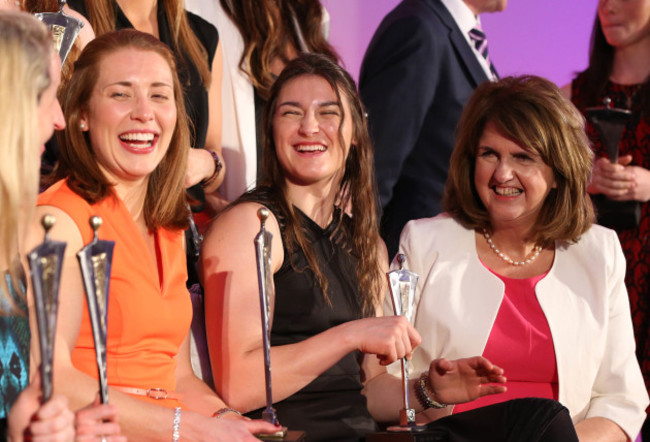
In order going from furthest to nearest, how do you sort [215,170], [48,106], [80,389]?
[215,170]
[80,389]
[48,106]

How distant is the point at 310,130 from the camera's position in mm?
2184

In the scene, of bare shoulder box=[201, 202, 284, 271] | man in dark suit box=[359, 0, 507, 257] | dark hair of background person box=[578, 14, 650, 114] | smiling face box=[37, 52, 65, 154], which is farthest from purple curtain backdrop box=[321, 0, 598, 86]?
smiling face box=[37, 52, 65, 154]

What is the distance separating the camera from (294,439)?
1.58 meters

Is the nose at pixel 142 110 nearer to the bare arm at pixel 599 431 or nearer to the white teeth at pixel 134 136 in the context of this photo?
the white teeth at pixel 134 136

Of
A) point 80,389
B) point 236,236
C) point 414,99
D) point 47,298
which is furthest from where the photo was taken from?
point 414,99

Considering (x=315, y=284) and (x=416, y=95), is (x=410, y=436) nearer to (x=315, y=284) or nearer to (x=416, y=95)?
(x=315, y=284)

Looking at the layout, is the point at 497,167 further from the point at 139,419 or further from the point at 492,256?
the point at 139,419

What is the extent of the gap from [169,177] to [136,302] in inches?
11.8

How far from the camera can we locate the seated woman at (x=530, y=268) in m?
2.29

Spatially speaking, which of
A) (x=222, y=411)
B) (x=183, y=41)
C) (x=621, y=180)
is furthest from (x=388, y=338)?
(x=621, y=180)

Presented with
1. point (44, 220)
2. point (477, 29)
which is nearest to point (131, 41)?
point (44, 220)

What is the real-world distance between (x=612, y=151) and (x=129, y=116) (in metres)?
1.49

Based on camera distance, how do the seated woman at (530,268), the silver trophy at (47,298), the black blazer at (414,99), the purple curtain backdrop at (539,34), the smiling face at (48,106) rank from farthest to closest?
the purple curtain backdrop at (539,34) < the black blazer at (414,99) < the seated woman at (530,268) < the smiling face at (48,106) < the silver trophy at (47,298)

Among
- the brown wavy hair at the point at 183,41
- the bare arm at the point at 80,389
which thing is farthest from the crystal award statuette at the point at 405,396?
the brown wavy hair at the point at 183,41
